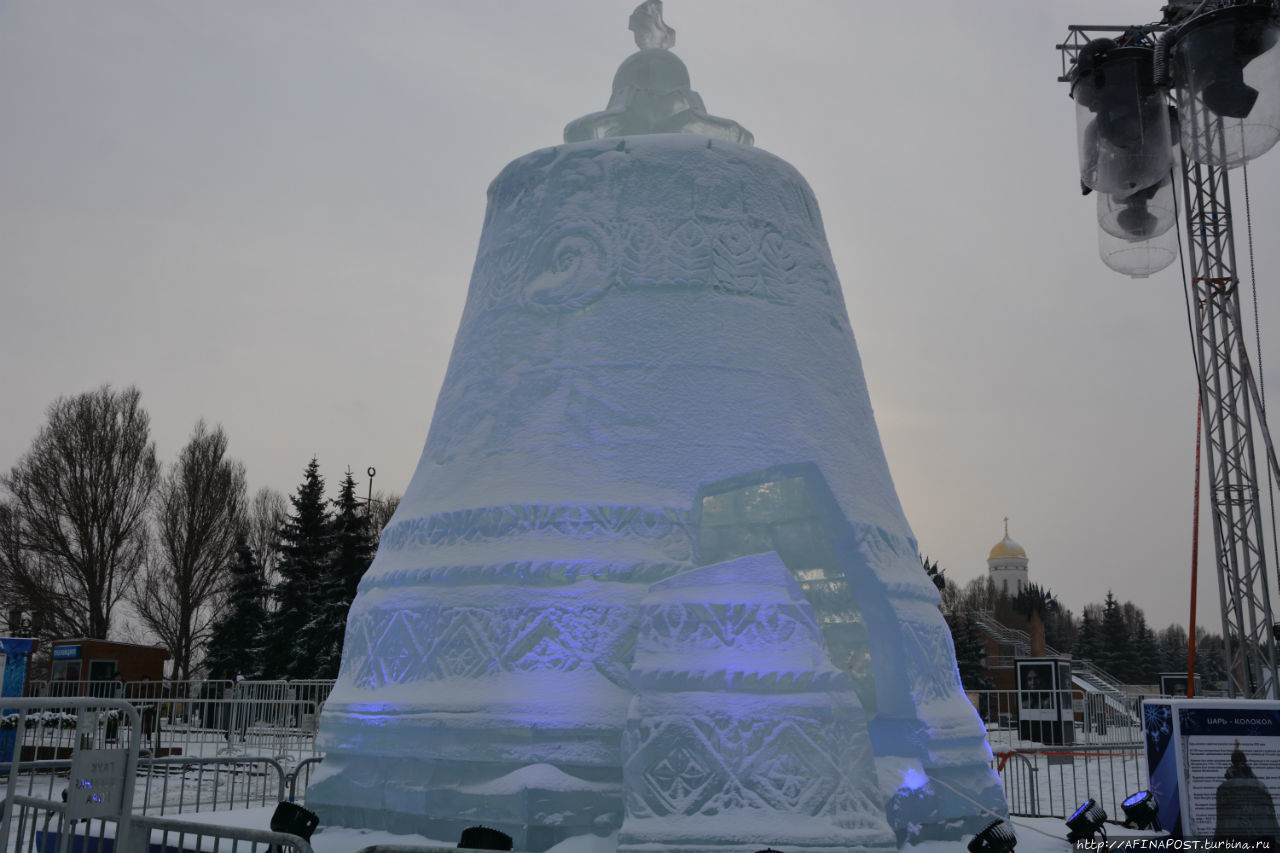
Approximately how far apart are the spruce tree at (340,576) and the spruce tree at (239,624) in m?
3.09

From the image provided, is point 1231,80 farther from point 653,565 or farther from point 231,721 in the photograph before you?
point 231,721

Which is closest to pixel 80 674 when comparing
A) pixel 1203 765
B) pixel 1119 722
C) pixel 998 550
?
pixel 1203 765

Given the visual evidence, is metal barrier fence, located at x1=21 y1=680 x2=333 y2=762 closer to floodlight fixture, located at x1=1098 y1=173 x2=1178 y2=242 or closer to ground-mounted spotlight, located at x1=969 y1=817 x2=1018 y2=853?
ground-mounted spotlight, located at x1=969 y1=817 x2=1018 y2=853

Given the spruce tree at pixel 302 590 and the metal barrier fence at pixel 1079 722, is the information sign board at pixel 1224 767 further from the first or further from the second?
the spruce tree at pixel 302 590

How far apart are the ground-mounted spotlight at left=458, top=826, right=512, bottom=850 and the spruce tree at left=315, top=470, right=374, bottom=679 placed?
2454 cm

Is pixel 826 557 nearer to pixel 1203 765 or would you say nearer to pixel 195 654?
pixel 1203 765

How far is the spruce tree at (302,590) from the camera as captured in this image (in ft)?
97.6

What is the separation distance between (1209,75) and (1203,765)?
8.75 meters

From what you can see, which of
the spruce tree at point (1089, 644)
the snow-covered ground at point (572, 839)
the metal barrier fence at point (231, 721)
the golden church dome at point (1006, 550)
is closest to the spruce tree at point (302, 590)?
the metal barrier fence at point (231, 721)

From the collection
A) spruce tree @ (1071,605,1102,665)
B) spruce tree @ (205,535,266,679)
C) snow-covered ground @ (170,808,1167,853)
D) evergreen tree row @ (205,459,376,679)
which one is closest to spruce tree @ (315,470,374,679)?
evergreen tree row @ (205,459,376,679)

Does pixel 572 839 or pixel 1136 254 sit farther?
pixel 1136 254

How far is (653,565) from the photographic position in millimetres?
6754

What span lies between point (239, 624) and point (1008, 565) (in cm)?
5968

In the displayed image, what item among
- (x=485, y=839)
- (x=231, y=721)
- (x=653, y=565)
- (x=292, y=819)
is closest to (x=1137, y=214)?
(x=653, y=565)
